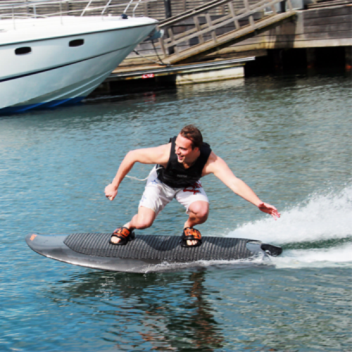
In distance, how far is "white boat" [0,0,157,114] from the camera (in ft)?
53.7

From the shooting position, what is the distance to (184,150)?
16.5 ft

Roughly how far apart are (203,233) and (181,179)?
128 cm

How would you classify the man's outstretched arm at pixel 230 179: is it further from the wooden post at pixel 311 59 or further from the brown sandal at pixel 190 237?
the wooden post at pixel 311 59

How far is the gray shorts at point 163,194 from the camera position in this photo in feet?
18.4

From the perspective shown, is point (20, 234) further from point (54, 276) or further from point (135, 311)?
point (135, 311)

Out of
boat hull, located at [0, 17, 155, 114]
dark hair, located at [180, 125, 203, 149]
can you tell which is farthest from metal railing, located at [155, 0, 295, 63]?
dark hair, located at [180, 125, 203, 149]

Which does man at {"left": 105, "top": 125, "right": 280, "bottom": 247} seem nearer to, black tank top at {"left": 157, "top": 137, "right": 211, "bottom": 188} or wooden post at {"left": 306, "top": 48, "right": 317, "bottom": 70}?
black tank top at {"left": 157, "top": 137, "right": 211, "bottom": 188}

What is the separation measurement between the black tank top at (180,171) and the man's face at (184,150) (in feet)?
0.41

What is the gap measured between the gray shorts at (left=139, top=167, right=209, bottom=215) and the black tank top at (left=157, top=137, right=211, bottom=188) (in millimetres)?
52

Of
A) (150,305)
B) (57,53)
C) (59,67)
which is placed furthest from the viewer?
(59,67)

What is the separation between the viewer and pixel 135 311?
4.82 m

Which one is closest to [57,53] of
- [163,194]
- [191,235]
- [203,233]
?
[203,233]

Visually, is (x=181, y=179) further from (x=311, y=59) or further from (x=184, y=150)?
(x=311, y=59)

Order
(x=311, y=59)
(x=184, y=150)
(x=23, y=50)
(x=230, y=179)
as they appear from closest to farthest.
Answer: (x=184, y=150) < (x=230, y=179) < (x=23, y=50) < (x=311, y=59)
